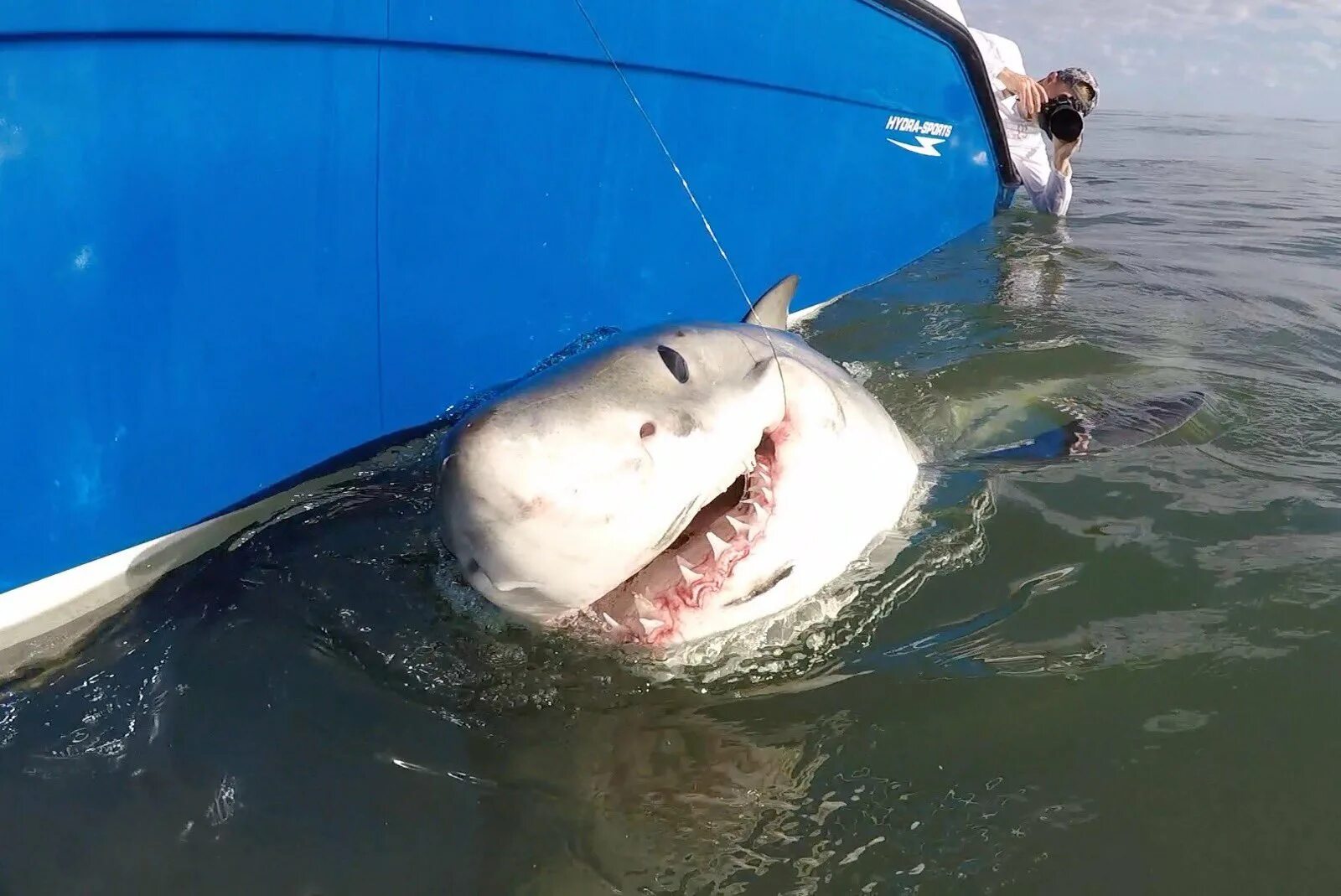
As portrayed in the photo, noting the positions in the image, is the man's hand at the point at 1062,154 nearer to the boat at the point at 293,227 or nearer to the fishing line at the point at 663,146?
the boat at the point at 293,227

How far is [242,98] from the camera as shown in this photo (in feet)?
5.74

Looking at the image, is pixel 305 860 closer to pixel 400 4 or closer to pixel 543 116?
pixel 400 4

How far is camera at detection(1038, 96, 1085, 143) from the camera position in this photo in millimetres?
5238

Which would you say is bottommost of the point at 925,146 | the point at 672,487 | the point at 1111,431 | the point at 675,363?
the point at 1111,431

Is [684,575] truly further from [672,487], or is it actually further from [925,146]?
[925,146]

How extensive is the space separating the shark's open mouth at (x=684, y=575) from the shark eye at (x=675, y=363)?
0.57ft

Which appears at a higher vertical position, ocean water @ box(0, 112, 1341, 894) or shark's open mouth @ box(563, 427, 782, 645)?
shark's open mouth @ box(563, 427, 782, 645)

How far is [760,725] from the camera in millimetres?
1465

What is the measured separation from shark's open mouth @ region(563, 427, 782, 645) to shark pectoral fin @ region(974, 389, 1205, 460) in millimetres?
1130

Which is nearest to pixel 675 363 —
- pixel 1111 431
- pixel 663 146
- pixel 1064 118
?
pixel 663 146

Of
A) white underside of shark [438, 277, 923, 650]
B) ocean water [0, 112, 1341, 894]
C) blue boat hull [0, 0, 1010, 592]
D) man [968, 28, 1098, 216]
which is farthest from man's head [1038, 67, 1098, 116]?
white underside of shark [438, 277, 923, 650]

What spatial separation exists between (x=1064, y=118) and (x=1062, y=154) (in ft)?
0.89

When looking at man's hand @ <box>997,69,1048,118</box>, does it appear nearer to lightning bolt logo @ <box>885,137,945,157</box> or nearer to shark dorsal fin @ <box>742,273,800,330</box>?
lightning bolt logo @ <box>885,137,945,157</box>

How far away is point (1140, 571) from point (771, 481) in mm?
839
